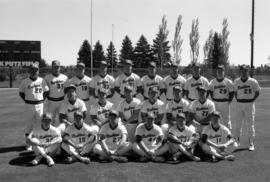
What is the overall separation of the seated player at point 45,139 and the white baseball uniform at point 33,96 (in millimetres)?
914

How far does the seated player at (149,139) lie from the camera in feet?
21.6

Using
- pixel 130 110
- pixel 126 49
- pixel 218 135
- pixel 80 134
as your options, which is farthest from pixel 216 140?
pixel 126 49

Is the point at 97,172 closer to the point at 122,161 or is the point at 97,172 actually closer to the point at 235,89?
the point at 122,161

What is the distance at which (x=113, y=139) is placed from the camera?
22.1 feet

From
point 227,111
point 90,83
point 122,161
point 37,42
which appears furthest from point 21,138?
point 37,42

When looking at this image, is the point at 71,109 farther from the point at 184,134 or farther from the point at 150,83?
the point at 184,134

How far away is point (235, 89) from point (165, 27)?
169 ft

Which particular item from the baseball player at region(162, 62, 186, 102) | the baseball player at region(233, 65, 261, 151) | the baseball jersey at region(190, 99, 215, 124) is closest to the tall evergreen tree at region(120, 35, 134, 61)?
the baseball player at region(162, 62, 186, 102)

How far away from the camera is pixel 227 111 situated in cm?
802

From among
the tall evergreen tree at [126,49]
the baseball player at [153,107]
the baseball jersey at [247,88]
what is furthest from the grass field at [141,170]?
the tall evergreen tree at [126,49]

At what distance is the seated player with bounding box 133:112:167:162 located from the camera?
6.58 m

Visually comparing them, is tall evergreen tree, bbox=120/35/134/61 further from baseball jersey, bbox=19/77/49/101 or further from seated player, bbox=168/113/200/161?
seated player, bbox=168/113/200/161

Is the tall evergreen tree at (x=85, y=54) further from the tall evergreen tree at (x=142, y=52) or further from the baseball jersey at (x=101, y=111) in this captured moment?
the baseball jersey at (x=101, y=111)

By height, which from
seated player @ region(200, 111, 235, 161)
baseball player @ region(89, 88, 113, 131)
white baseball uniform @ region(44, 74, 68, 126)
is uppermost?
white baseball uniform @ region(44, 74, 68, 126)
